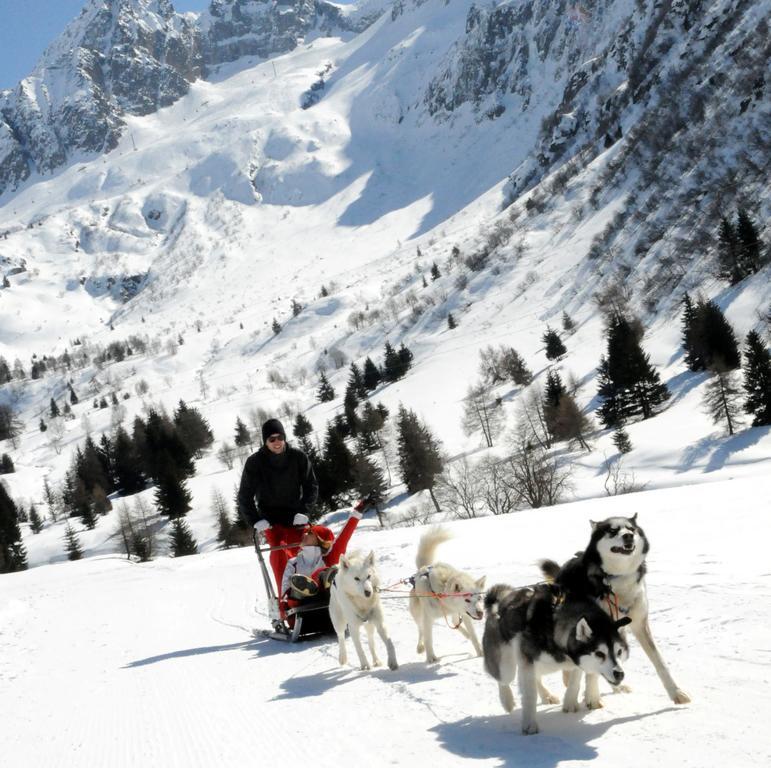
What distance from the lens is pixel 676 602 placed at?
891 cm

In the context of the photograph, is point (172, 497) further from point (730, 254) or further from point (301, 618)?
point (301, 618)

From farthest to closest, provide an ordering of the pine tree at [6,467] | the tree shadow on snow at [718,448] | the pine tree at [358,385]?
the pine tree at [6,467]
the pine tree at [358,385]
the tree shadow on snow at [718,448]

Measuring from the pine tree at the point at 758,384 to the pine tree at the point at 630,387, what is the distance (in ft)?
49.2

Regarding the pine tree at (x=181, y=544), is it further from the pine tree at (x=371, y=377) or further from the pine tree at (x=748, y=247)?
the pine tree at (x=371, y=377)

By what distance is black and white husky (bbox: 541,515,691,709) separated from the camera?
5898mm

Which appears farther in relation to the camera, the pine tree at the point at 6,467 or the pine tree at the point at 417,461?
the pine tree at the point at 6,467

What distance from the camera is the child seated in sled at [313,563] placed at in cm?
1056

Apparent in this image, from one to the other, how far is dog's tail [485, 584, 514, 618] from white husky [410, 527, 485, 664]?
168cm

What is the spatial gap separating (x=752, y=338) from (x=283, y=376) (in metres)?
134

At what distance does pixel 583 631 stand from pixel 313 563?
622 centimetres

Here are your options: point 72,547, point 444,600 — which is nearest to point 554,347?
point 72,547

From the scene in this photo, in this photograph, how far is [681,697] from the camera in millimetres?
5855

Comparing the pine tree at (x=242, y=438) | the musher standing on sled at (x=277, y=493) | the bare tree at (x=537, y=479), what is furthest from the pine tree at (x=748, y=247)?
the musher standing on sled at (x=277, y=493)

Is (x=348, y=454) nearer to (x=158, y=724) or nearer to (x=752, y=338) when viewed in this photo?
(x=752, y=338)
